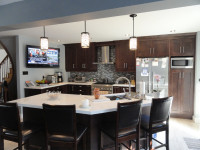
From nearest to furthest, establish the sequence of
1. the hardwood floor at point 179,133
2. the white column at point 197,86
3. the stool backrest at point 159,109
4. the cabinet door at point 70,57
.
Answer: the stool backrest at point 159,109, the hardwood floor at point 179,133, the white column at point 197,86, the cabinet door at point 70,57

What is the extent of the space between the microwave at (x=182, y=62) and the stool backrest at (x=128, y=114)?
2.82m

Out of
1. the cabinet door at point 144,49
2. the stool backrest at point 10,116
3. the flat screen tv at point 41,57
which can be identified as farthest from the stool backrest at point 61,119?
the cabinet door at point 144,49

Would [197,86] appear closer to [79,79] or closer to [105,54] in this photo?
[105,54]

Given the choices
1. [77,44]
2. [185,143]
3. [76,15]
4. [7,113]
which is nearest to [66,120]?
[7,113]

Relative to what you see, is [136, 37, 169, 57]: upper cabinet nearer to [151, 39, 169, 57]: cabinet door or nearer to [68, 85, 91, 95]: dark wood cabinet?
[151, 39, 169, 57]: cabinet door

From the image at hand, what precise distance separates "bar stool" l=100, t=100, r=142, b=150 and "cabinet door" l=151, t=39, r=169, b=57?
2.83 meters

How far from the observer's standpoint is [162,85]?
407 cm

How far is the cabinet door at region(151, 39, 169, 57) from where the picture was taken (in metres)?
4.14

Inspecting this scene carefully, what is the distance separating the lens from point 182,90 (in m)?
4.05

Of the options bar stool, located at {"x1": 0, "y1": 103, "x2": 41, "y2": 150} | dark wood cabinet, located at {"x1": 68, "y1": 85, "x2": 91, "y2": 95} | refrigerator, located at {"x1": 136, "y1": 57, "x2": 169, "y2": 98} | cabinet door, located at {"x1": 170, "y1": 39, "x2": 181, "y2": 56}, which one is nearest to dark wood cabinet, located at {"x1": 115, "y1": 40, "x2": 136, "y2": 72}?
refrigerator, located at {"x1": 136, "y1": 57, "x2": 169, "y2": 98}

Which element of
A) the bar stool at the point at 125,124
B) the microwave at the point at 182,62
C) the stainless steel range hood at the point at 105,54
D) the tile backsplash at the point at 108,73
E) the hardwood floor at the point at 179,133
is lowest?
the hardwood floor at the point at 179,133

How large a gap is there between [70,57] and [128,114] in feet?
14.3

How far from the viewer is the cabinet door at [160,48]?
4140mm

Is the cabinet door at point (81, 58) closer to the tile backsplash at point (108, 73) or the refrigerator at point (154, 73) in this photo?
the tile backsplash at point (108, 73)
